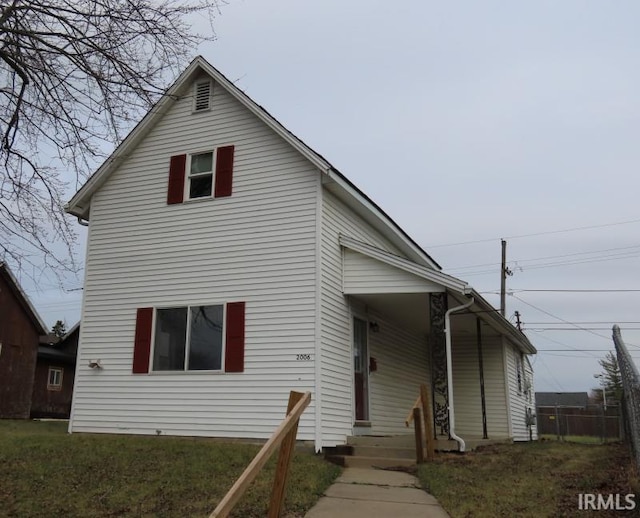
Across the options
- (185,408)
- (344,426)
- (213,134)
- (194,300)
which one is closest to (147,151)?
(213,134)

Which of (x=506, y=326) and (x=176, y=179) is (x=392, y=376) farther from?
(x=176, y=179)

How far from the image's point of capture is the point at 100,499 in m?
6.53

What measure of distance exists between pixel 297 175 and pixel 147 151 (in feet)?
12.1

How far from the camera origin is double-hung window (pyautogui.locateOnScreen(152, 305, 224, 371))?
11039mm

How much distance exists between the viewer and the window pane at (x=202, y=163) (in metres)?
12.2

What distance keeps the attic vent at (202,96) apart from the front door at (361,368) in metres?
5.27

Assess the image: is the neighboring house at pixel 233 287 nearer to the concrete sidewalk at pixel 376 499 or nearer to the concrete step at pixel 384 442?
the concrete step at pixel 384 442

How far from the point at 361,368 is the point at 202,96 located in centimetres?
641

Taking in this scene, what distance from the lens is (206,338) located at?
1116cm

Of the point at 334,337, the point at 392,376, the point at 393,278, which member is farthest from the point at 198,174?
the point at 392,376

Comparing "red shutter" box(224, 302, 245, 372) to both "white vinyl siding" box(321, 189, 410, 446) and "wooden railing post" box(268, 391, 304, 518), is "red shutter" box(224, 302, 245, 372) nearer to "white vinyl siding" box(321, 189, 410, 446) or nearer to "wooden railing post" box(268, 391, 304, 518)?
"white vinyl siding" box(321, 189, 410, 446)

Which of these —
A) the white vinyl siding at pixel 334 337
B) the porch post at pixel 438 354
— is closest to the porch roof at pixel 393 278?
the white vinyl siding at pixel 334 337

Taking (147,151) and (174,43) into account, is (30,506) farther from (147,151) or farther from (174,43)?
(147,151)

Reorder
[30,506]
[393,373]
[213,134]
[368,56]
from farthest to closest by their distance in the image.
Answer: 1. [393,373]
2. [213,134]
3. [368,56]
4. [30,506]
